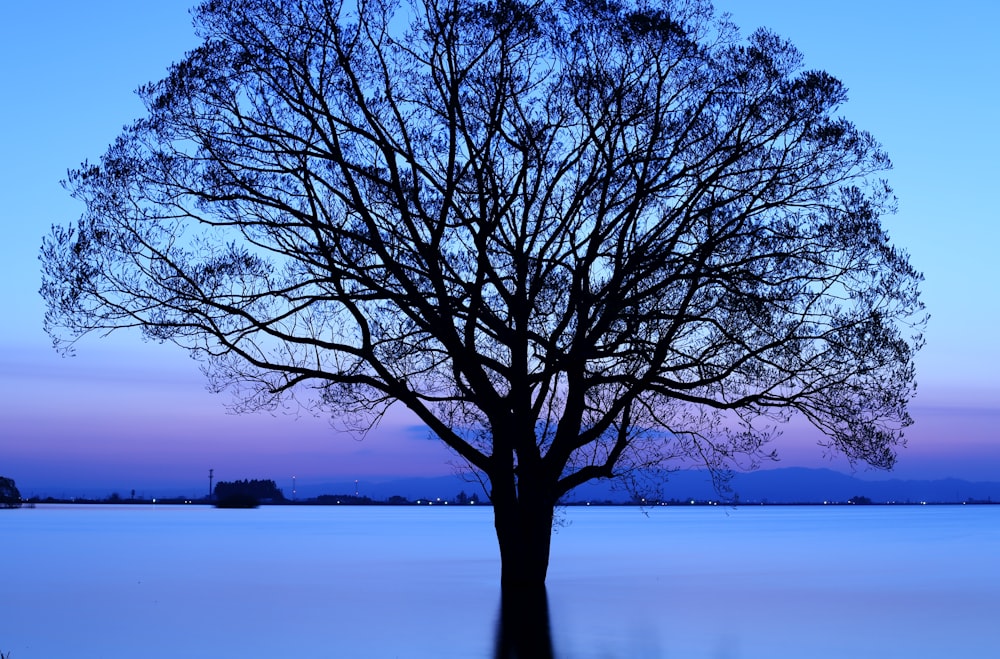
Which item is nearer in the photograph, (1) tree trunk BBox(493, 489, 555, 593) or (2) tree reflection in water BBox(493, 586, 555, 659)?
(2) tree reflection in water BBox(493, 586, 555, 659)

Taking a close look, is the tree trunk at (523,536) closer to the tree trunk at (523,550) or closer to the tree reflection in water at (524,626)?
the tree trunk at (523,550)

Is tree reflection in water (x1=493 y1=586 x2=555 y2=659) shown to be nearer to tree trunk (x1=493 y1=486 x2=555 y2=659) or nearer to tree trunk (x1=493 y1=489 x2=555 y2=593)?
tree trunk (x1=493 y1=486 x2=555 y2=659)

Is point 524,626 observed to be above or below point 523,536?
below

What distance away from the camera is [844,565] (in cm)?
5716

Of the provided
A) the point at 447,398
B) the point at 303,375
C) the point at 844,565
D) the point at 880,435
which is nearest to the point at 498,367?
the point at 447,398

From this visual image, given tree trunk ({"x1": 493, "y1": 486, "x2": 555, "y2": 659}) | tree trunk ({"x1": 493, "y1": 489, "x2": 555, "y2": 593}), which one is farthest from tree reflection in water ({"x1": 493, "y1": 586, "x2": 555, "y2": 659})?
tree trunk ({"x1": 493, "y1": 489, "x2": 555, "y2": 593})

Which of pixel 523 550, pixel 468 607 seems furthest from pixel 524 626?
pixel 468 607

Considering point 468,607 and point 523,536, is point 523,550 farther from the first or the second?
point 468,607

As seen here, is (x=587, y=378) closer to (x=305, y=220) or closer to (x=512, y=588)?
(x=512, y=588)

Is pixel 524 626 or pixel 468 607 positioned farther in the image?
pixel 468 607

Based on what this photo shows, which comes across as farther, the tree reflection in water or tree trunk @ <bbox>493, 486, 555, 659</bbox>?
tree trunk @ <bbox>493, 486, 555, 659</bbox>

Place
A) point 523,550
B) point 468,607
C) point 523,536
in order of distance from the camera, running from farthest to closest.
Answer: point 468,607 < point 523,550 < point 523,536

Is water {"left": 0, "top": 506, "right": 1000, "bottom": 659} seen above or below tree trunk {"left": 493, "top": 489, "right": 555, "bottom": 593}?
below

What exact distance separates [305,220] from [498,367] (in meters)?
5.29
